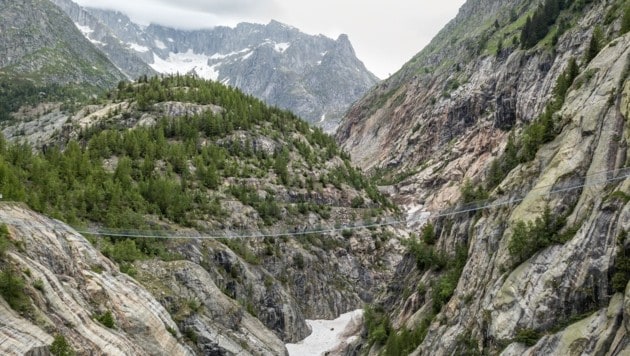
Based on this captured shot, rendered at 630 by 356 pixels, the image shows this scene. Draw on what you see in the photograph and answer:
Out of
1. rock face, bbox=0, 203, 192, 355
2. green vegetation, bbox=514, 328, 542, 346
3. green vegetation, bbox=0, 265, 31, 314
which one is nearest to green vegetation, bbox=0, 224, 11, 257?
rock face, bbox=0, 203, 192, 355

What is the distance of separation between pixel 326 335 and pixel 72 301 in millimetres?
38410

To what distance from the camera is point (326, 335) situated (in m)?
66.3

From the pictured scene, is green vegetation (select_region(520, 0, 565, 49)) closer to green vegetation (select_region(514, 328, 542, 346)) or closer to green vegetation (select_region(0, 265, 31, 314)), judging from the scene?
green vegetation (select_region(514, 328, 542, 346))

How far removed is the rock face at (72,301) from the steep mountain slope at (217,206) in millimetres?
2828

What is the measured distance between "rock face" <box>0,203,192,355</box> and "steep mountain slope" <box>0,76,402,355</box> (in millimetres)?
2828

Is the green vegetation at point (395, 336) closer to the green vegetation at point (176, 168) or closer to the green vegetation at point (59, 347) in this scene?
the green vegetation at point (176, 168)

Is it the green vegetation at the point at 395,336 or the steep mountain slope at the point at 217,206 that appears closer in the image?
the green vegetation at the point at 395,336

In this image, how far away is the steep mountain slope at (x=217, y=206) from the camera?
51.6 m

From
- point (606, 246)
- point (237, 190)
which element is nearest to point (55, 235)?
point (606, 246)

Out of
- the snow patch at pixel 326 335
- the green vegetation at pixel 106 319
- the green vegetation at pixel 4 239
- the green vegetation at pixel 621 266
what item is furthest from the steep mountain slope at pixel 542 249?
the green vegetation at pixel 4 239

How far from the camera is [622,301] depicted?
2627 cm

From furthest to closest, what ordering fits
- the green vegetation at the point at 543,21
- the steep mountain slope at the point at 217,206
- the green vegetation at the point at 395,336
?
the green vegetation at the point at 543,21, the steep mountain slope at the point at 217,206, the green vegetation at the point at 395,336

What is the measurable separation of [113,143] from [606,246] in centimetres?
7069

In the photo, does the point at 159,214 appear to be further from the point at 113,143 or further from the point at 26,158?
the point at 113,143
